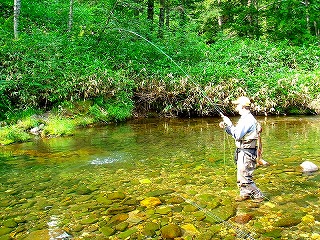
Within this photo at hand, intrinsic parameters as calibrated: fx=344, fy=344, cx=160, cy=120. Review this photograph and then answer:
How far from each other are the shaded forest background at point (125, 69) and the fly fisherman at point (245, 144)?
6161 millimetres

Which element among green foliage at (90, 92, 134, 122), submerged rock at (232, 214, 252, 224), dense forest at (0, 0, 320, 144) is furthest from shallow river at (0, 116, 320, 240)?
green foliage at (90, 92, 134, 122)

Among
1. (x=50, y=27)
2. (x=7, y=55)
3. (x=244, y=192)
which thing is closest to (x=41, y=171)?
(x=244, y=192)

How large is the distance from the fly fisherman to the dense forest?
6119 mm

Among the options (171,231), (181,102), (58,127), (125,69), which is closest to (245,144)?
(171,231)

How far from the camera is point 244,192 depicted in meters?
5.86

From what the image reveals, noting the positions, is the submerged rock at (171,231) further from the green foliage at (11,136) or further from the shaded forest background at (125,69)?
the green foliage at (11,136)

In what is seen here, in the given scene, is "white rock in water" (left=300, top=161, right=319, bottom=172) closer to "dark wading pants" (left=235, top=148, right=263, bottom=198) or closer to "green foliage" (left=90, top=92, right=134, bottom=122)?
"dark wading pants" (left=235, top=148, right=263, bottom=198)

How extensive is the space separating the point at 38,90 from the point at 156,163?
826cm

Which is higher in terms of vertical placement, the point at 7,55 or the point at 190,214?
the point at 7,55

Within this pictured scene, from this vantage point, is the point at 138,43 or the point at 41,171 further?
the point at 138,43

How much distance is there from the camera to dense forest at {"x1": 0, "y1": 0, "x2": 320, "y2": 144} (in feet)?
46.8

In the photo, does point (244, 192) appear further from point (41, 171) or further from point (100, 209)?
point (41, 171)

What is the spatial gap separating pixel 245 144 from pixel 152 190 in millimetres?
2030

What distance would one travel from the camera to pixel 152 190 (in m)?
6.54
